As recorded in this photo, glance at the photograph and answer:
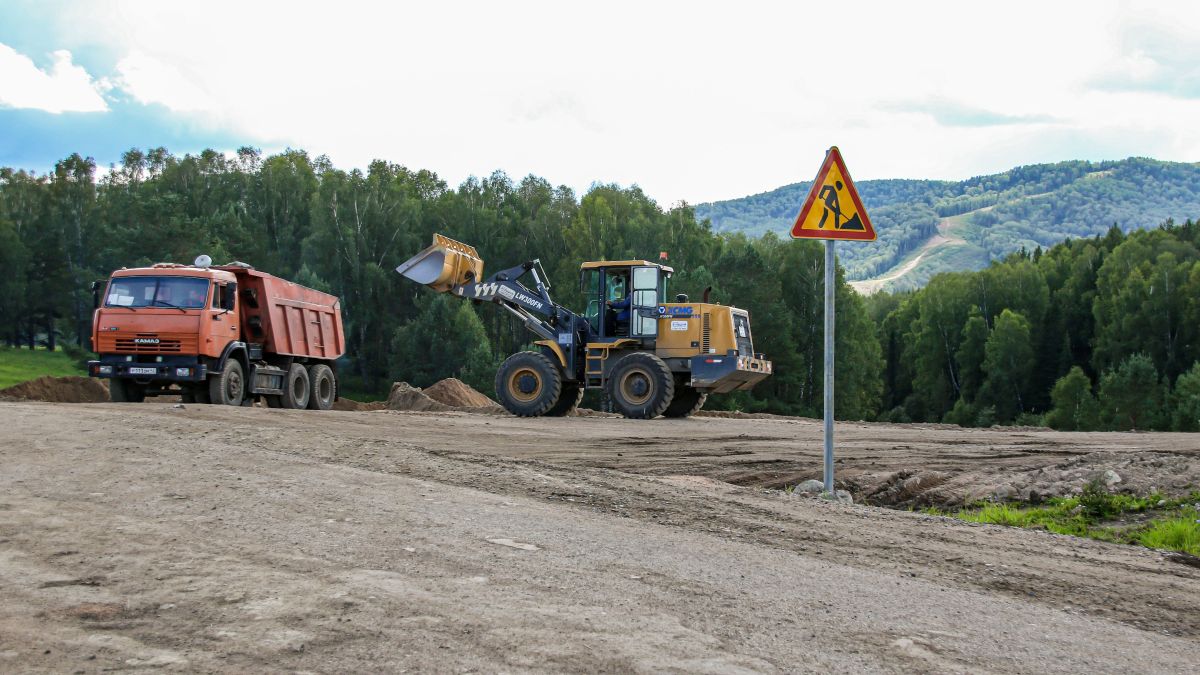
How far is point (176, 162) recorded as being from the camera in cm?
8206

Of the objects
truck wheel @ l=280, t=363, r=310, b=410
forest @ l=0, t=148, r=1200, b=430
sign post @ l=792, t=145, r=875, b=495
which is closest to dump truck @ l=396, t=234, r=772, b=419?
truck wheel @ l=280, t=363, r=310, b=410

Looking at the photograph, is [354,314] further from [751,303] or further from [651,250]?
[751,303]

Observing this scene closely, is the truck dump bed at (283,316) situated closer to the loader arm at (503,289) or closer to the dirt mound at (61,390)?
the loader arm at (503,289)

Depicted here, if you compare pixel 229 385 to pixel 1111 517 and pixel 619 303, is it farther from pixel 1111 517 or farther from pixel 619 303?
pixel 1111 517

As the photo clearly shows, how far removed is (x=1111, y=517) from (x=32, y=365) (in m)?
59.7

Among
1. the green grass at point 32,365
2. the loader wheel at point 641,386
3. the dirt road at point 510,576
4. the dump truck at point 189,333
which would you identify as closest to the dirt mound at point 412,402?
the dump truck at point 189,333

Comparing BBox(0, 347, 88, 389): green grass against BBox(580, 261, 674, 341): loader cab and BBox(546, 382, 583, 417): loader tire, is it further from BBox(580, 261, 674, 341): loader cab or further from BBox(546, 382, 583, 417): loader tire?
BBox(580, 261, 674, 341): loader cab

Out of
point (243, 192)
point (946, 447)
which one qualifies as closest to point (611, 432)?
point (946, 447)

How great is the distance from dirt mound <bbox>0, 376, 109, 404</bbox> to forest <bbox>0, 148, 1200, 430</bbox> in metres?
27.1

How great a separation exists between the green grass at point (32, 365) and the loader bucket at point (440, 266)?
32.7 m

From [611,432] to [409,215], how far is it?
51666mm

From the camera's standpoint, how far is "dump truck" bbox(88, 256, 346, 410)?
70.0 feet

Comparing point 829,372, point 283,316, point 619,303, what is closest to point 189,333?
point 283,316

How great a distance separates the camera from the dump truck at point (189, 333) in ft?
70.0
